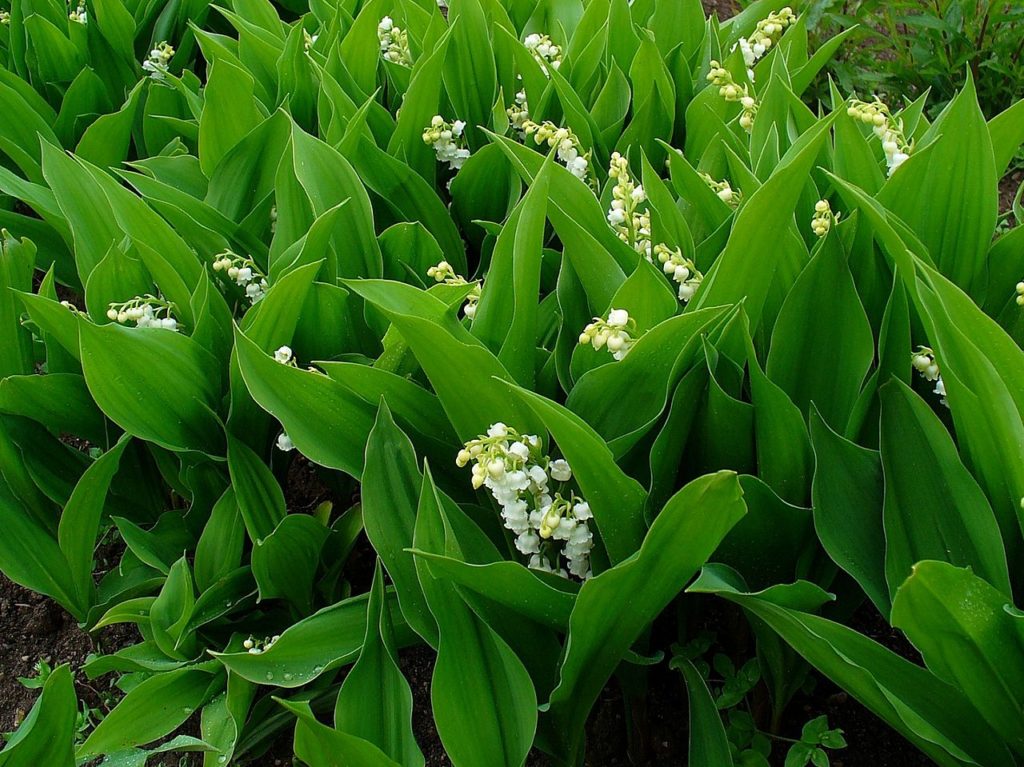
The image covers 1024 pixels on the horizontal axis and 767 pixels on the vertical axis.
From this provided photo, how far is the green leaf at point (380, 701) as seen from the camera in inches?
53.1

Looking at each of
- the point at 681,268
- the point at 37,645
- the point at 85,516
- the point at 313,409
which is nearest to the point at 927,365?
the point at 681,268

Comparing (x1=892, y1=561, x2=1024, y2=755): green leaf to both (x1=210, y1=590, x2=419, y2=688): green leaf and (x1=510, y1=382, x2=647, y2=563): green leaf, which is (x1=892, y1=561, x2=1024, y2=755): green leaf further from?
(x1=210, y1=590, x2=419, y2=688): green leaf

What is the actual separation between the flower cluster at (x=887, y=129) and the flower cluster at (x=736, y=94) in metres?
0.23

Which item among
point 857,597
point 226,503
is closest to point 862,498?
point 857,597

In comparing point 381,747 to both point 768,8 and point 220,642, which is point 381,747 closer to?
point 220,642

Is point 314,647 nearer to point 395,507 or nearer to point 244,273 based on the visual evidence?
point 395,507

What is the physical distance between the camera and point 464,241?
2.26m

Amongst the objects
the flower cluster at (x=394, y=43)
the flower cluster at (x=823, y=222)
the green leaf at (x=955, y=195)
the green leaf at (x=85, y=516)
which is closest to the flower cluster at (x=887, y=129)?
the green leaf at (x=955, y=195)

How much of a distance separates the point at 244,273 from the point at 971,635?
136 cm

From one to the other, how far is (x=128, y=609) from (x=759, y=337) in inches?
47.0

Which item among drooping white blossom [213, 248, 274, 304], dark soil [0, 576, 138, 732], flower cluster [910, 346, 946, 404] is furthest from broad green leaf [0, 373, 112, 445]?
flower cluster [910, 346, 946, 404]

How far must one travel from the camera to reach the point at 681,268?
154cm

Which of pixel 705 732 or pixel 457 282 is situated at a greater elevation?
pixel 457 282

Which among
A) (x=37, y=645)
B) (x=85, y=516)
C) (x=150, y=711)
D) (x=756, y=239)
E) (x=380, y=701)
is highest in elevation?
(x=756, y=239)
